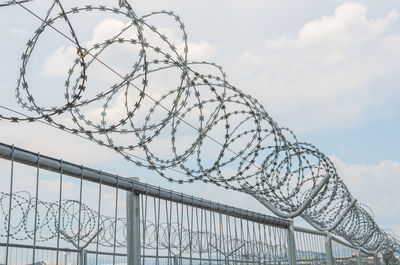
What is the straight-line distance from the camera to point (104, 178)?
585 cm

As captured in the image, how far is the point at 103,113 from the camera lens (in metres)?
6.46

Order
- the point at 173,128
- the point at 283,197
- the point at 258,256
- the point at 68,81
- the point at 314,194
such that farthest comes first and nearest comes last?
the point at 314,194, the point at 283,197, the point at 258,256, the point at 173,128, the point at 68,81

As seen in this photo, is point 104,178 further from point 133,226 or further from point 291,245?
point 291,245

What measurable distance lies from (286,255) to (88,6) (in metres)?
7.12

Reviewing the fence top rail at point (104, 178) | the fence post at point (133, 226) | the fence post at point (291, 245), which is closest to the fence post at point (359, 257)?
the fence post at point (291, 245)

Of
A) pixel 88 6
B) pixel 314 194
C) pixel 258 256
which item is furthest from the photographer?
pixel 314 194

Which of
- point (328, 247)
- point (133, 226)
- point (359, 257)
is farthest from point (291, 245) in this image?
point (359, 257)

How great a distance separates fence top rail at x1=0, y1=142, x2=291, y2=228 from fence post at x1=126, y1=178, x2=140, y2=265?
0.33 ft

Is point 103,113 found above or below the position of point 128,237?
above

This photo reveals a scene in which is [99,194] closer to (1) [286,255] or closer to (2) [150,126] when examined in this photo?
(2) [150,126]

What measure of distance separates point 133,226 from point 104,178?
67 centimetres

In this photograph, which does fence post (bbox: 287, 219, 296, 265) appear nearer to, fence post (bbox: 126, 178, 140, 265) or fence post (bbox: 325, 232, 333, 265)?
fence post (bbox: 325, 232, 333, 265)

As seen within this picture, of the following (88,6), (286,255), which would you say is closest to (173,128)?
(88,6)

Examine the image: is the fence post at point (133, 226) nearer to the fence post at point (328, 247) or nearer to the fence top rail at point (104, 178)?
the fence top rail at point (104, 178)
